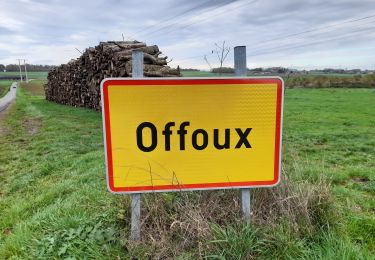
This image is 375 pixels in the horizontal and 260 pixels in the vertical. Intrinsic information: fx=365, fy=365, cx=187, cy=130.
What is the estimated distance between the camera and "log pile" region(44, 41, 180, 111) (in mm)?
13250

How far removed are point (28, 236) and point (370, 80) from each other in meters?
42.2

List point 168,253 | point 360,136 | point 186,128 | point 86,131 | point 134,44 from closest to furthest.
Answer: point 168,253, point 186,128, point 360,136, point 86,131, point 134,44

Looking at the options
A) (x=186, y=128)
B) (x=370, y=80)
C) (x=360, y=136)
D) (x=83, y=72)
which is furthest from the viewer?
(x=370, y=80)

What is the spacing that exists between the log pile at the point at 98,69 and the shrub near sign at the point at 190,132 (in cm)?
1002

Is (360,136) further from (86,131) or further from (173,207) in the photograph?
(173,207)

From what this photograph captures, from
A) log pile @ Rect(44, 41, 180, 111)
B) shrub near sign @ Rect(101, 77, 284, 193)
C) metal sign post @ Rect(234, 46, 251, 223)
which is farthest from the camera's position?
log pile @ Rect(44, 41, 180, 111)

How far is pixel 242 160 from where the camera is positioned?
2.78 meters

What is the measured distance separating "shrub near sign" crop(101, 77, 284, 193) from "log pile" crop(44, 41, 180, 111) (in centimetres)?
1002

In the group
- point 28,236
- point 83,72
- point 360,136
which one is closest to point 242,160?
point 28,236

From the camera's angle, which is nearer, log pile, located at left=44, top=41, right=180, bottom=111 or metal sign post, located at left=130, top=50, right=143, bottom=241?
metal sign post, located at left=130, top=50, right=143, bottom=241

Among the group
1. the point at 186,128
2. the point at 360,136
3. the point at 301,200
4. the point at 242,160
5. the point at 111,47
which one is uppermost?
the point at 111,47

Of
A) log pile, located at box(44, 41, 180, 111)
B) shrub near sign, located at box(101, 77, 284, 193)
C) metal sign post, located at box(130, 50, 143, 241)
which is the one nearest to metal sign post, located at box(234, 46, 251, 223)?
shrub near sign, located at box(101, 77, 284, 193)

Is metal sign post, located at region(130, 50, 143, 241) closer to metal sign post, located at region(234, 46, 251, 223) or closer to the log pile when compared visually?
metal sign post, located at region(234, 46, 251, 223)

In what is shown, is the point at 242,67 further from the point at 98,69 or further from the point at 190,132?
the point at 98,69
